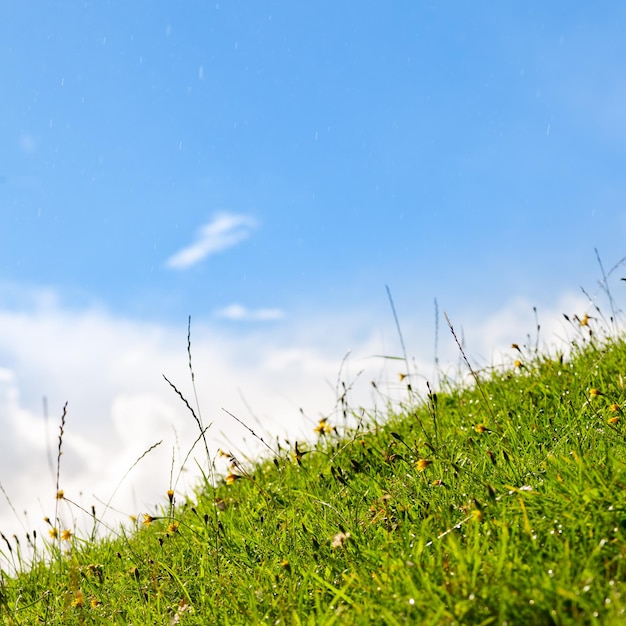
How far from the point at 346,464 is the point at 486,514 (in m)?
1.99

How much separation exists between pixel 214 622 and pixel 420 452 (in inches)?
73.5

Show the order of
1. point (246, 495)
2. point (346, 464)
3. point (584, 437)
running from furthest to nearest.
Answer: point (246, 495)
point (346, 464)
point (584, 437)

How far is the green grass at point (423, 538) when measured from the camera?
2.68m

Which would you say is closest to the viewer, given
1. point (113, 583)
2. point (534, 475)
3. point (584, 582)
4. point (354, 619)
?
point (584, 582)

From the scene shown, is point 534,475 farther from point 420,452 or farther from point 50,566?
point 50,566

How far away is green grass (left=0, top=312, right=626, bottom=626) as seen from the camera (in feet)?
8.80

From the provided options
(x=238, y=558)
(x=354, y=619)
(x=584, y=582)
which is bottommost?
(x=584, y=582)

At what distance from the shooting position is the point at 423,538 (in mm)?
3191

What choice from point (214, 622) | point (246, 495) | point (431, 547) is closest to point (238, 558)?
point (214, 622)

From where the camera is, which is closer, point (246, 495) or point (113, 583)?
point (113, 583)

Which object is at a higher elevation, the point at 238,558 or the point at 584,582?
the point at 238,558

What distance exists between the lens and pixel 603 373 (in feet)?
17.3

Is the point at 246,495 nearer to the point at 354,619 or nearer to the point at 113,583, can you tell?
the point at 113,583

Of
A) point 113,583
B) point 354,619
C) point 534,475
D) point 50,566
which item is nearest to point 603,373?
point 534,475
